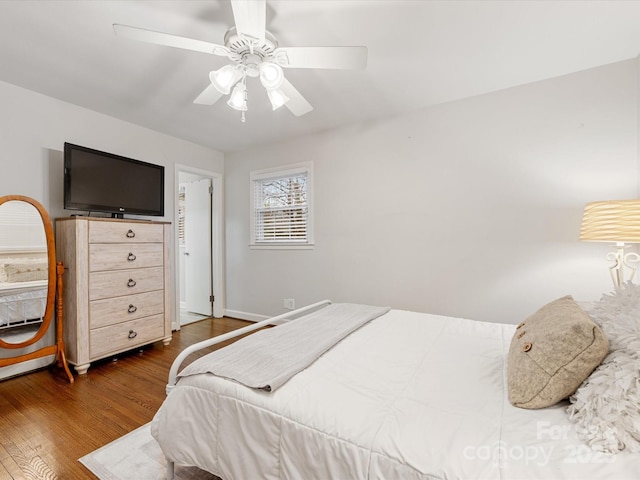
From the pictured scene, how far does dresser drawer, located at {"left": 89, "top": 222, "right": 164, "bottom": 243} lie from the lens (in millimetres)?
2572

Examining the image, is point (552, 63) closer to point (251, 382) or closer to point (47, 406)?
point (251, 382)

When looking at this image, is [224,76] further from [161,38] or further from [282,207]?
[282,207]

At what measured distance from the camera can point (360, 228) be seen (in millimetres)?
3197

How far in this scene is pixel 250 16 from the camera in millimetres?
1339

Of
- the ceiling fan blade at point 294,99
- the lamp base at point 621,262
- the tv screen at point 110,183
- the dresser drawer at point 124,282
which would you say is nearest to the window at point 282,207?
the tv screen at point 110,183

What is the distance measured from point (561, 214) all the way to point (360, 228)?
68.2 inches

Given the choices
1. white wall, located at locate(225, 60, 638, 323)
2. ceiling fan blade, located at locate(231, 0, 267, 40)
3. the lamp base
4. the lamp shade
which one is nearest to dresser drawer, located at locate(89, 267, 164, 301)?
white wall, located at locate(225, 60, 638, 323)

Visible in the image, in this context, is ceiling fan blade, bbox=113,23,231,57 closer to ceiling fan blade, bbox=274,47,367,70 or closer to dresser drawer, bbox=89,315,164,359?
ceiling fan blade, bbox=274,47,367,70

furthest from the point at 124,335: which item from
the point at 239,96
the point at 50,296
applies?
the point at 239,96

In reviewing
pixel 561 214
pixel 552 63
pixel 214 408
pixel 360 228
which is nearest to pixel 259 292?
pixel 360 228

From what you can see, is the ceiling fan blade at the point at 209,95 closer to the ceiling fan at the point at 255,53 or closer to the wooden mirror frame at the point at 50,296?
the ceiling fan at the point at 255,53

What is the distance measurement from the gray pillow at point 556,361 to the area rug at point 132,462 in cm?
140

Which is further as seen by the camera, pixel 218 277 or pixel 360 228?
pixel 218 277

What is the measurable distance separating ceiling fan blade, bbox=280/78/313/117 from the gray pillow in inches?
71.8
